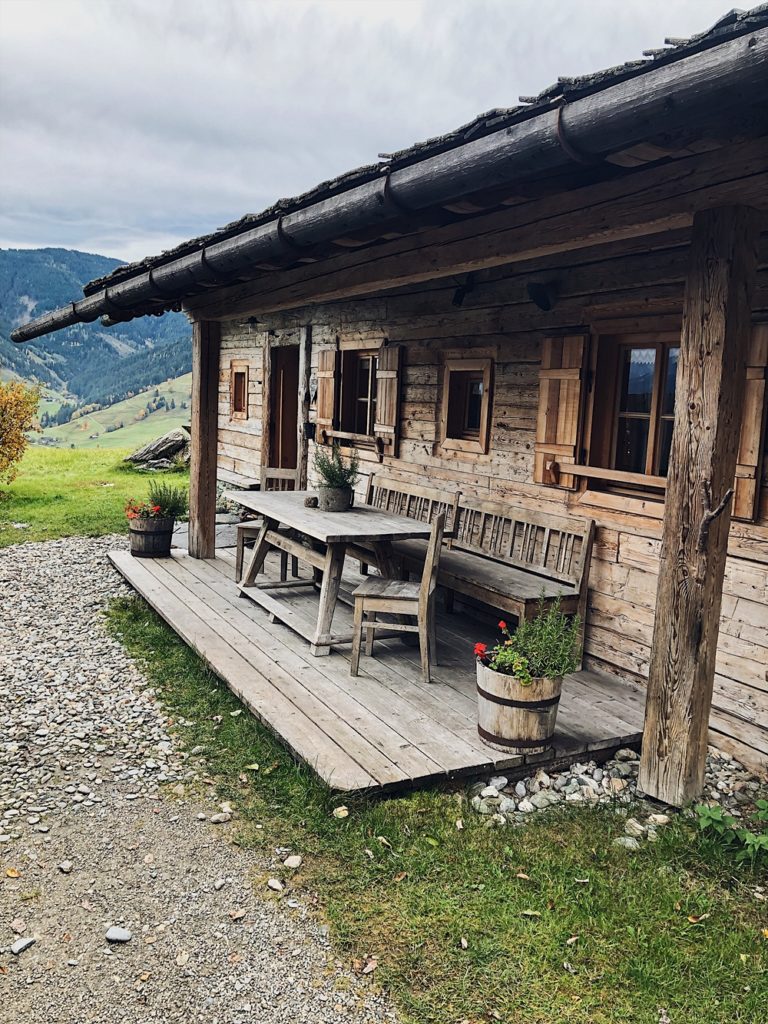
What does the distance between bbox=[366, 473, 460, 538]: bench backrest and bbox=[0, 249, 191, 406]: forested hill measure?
93085 mm

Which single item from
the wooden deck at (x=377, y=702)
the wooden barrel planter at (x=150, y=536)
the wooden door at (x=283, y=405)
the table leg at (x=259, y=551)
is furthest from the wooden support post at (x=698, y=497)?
the wooden door at (x=283, y=405)

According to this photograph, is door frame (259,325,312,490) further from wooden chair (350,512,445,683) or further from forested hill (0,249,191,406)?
forested hill (0,249,191,406)

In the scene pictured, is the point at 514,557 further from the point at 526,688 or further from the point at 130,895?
the point at 130,895

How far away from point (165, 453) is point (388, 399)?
40.5 ft

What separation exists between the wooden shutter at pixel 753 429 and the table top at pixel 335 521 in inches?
79.4

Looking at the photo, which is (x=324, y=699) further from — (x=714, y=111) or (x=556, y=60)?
(x=556, y=60)

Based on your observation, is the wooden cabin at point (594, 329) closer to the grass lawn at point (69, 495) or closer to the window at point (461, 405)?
the window at point (461, 405)

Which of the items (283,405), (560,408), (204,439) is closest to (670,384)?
(560,408)

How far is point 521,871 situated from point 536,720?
837mm

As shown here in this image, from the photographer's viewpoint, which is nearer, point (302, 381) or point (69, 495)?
point (302, 381)

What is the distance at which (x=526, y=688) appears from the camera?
383 centimetres

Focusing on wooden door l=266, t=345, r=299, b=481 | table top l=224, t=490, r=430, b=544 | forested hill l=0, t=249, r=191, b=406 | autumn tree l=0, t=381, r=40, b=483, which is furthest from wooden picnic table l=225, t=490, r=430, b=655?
forested hill l=0, t=249, r=191, b=406

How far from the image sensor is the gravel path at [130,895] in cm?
249

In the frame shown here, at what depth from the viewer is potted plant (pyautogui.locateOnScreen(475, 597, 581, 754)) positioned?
3848 mm
